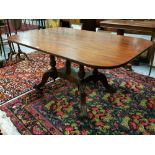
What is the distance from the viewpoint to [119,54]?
4.13 ft

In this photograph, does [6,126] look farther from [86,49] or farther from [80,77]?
[86,49]

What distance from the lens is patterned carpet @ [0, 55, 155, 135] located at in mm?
1568

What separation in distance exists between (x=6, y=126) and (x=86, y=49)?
Answer: 3.24 feet

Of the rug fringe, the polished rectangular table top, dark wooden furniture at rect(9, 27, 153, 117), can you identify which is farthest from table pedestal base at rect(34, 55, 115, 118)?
the rug fringe

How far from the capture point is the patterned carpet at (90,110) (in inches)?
61.7

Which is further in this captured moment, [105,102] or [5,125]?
[105,102]

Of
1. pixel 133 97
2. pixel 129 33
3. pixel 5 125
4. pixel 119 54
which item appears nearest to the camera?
pixel 119 54

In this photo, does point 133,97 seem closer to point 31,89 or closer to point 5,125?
point 31,89

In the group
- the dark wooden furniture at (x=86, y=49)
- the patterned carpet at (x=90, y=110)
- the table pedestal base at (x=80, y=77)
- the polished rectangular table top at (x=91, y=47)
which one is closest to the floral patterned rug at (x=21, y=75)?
the patterned carpet at (x=90, y=110)

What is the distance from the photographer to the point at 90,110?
5.91 ft

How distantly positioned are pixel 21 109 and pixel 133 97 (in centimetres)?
122

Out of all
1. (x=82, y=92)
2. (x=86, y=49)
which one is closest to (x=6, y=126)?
(x=82, y=92)
